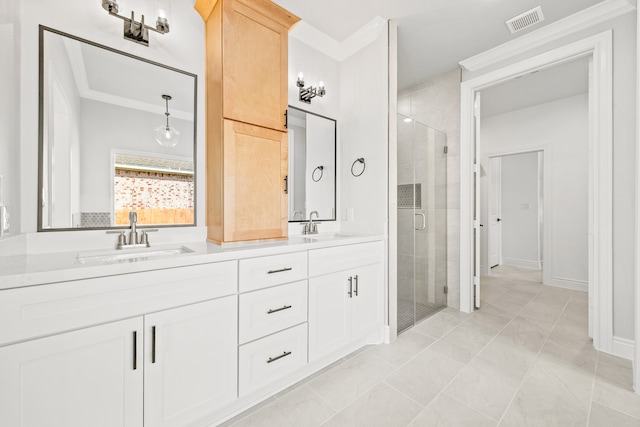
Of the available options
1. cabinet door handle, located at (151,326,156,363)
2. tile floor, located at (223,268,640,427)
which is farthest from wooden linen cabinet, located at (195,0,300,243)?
tile floor, located at (223,268,640,427)

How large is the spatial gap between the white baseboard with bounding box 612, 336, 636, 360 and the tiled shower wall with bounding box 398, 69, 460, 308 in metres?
1.15

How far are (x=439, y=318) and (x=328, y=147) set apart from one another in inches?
81.9

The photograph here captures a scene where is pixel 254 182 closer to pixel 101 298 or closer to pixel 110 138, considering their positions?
pixel 110 138

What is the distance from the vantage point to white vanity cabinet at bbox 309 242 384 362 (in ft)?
5.53

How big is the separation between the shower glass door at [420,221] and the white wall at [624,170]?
129 centimetres


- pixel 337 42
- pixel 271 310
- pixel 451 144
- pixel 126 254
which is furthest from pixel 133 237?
pixel 451 144

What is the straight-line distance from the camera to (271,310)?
1.46 meters

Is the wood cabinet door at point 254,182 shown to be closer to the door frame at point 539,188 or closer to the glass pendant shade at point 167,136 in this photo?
the glass pendant shade at point 167,136

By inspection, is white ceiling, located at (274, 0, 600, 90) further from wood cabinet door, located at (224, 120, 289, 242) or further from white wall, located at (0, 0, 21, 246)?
white wall, located at (0, 0, 21, 246)

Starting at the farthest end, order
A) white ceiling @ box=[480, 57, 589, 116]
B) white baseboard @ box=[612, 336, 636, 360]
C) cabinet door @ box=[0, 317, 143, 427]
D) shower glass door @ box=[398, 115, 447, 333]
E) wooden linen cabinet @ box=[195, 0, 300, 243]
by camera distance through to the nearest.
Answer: white ceiling @ box=[480, 57, 589, 116] → shower glass door @ box=[398, 115, 447, 333] → white baseboard @ box=[612, 336, 636, 360] → wooden linen cabinet @ box=[195, 0, 300, 243] → cabinet door @ box=[0, 317, 143, 427]

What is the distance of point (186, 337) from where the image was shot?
1164 millimetres

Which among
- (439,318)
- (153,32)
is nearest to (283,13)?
(153,32)

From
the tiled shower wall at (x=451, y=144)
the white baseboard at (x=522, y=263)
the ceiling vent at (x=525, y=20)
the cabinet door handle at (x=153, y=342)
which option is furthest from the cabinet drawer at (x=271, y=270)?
the white baseboard at (x=522, y=263)

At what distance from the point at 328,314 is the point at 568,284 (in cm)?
400
